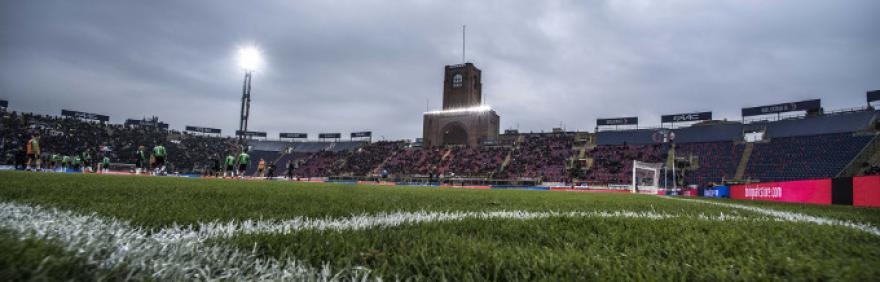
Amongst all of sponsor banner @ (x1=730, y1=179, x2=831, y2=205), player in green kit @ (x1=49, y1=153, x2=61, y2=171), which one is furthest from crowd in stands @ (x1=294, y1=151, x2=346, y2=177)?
sponsor banner @ (x1=730, y1=179, x2=831, y2=205)

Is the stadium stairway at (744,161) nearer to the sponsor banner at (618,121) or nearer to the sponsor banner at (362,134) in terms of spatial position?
the sponsor banner at (618,121)

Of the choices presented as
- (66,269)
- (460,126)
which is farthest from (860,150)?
(66,269)

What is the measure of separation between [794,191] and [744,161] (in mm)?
28461

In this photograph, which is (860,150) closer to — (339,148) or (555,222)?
(555,222)

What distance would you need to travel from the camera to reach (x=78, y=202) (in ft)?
11.4

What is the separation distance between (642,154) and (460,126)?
23.4 meters

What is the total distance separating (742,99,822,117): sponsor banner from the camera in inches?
1666

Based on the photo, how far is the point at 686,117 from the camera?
5003 centimetres

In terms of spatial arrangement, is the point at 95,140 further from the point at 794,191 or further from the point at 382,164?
the point at 794,191

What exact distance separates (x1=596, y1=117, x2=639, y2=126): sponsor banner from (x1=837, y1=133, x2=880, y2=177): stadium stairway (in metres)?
22.5

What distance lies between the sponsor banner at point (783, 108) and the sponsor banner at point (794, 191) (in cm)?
3690

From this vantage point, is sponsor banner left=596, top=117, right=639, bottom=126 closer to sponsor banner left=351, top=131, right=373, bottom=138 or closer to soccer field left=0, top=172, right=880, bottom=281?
sponsor banner left=351, top=131, right=373, bottom=138

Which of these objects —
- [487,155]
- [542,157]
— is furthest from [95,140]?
[542,157]

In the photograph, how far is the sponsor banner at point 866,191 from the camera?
923 cm
